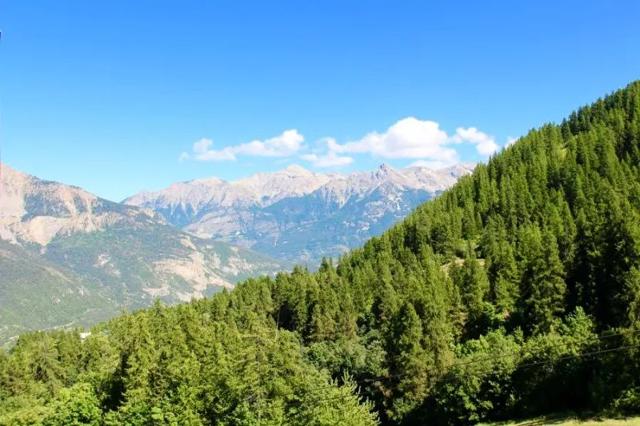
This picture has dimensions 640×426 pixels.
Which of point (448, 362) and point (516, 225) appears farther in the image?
point (516, 225)

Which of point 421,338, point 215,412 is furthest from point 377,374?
point 215,412

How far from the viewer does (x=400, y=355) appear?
7638 centimetres

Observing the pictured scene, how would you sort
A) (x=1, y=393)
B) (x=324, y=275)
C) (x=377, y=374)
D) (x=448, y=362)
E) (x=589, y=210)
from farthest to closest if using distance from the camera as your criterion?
(x=324, y=275) < (x=589, y=210) < (x=1, y=393) < (x=377, y=374) < (x=448, y=362)

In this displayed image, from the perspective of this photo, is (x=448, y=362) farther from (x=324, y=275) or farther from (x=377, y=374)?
(x=324, y=275)

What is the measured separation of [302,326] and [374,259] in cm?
5072

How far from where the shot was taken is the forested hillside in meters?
59.3

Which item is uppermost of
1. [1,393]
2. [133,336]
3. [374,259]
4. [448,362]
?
[374,259]

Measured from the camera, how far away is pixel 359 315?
123 m

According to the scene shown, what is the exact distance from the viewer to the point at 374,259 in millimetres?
170000

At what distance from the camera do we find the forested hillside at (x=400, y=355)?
2334 inches

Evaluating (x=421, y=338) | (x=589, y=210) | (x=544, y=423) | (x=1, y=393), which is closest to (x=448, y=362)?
(x=421, y=338)

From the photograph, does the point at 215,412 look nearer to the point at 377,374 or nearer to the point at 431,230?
the point at 377,374

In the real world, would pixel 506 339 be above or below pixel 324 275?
below

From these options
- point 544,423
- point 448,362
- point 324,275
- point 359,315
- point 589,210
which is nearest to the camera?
point 544,423
